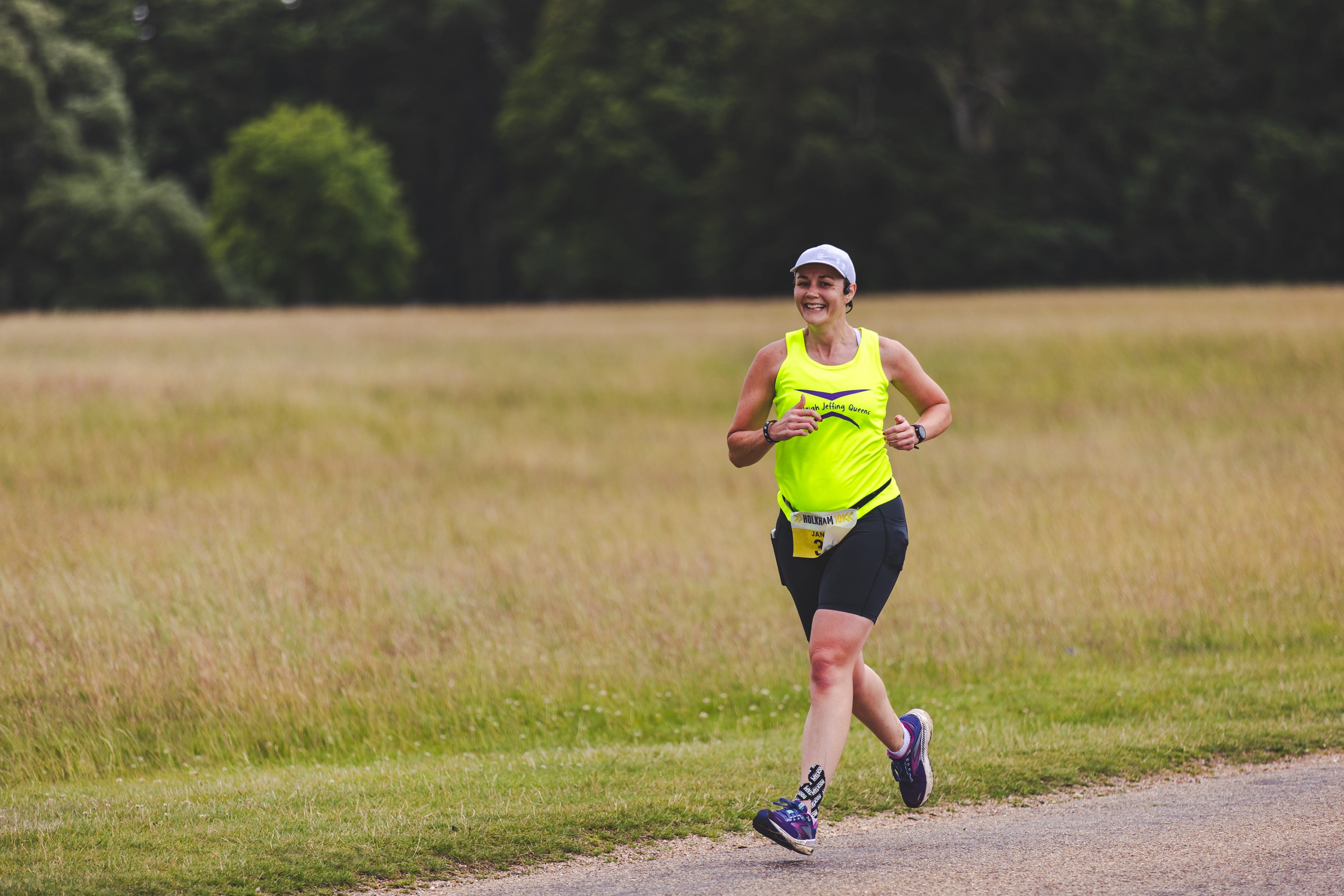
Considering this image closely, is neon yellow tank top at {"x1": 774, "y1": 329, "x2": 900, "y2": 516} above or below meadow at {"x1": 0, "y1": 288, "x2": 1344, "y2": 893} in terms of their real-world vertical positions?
above

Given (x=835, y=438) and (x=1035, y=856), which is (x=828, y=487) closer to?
(x=835, y=438)

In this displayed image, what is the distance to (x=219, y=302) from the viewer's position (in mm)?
60812

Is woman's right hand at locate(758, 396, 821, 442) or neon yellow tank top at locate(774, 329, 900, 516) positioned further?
neon yellow tank top at locate(774, 329, 900, 516)

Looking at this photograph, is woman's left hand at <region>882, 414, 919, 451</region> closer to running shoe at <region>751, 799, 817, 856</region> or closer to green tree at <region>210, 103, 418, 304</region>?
running shoe at <region>751, 799, 817, 856</region>

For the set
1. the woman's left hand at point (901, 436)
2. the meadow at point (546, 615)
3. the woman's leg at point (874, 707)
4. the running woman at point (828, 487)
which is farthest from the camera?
the meadow at point (546, 615)

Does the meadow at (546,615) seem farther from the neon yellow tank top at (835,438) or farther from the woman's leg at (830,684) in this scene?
the neon yellow tank top at (835,438)

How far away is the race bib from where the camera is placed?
5.73m

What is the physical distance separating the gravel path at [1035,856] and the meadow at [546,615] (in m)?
0.34

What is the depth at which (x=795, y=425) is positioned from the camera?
5629 millimetres

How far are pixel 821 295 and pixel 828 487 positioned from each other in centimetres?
79

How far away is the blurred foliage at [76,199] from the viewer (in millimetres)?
55719

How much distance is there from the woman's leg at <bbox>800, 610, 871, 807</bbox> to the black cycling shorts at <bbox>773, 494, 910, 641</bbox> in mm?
53

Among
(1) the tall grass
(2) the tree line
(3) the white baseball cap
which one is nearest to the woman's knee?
(3) the white baseball cap

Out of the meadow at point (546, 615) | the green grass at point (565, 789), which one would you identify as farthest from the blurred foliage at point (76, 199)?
the green grass at point (565, 789)
